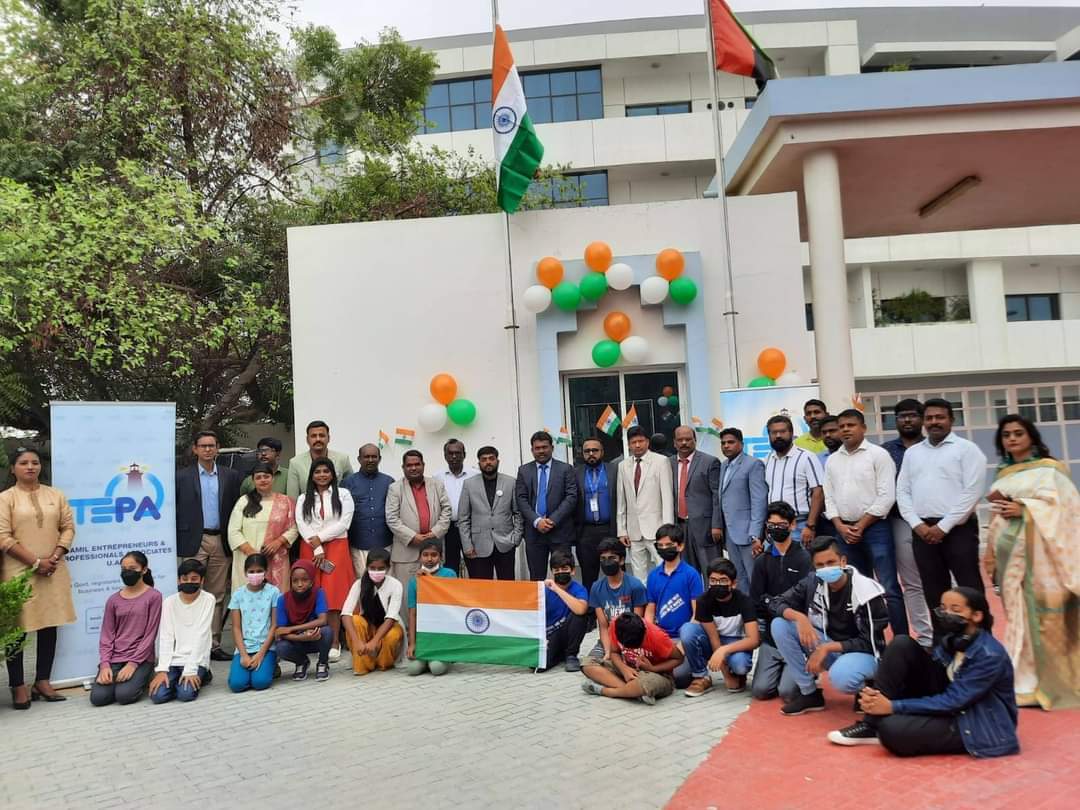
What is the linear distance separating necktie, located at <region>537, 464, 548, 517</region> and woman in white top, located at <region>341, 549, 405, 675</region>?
138cm

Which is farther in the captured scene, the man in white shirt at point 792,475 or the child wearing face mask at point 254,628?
the man in white shirt at point 792,475

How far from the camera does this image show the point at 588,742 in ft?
15.9

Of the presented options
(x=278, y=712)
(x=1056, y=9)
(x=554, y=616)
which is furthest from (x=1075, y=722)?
(x=1056, y=9)

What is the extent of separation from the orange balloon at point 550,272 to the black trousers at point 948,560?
15.9 ft

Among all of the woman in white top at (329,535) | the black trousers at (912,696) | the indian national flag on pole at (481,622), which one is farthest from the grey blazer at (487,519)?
the black trousers at (912,696)

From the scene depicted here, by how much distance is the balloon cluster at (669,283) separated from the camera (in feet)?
30.6

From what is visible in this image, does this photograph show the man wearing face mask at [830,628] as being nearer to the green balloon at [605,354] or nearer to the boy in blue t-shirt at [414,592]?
the boy in blue t-shirt at [414,592]

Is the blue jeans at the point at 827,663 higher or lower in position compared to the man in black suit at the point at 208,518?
lower

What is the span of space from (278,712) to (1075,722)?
4733 mm

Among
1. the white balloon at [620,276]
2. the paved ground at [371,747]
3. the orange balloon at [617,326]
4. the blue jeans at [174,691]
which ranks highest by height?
the white balloon at [620,276]

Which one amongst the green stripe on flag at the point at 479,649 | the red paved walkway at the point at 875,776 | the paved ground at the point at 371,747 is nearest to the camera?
the red paved walkway at the point at 875,776

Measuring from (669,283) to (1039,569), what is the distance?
520cm

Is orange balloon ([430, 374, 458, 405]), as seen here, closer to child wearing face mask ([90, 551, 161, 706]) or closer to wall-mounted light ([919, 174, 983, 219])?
child wearing face mask ([90, 551, 161, 706])

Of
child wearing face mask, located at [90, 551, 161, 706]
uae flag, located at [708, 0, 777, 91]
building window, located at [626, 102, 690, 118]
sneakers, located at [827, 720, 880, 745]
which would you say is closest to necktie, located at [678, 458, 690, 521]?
sneakers, located at [827, 720, 880, 745]
